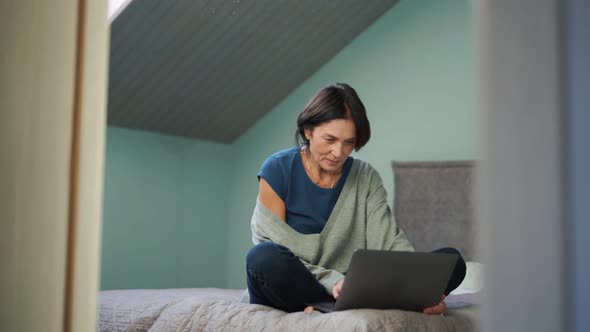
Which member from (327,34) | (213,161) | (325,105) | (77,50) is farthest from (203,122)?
(77,50)

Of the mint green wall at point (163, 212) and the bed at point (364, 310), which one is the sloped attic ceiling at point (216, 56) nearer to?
the mint green wall at point (163, 212)

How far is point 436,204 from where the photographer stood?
3.49 meters

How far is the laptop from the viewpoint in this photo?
151 cm

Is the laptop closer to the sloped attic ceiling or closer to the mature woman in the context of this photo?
the mature woman

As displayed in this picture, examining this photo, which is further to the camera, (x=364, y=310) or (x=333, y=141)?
(x=333, y=141)

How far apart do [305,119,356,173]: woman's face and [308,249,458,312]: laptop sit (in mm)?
519

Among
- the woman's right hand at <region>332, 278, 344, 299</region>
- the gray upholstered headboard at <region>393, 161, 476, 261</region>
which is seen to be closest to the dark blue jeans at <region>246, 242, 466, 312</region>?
the woman's right hand at <region>332, 278, 344, 299</region>

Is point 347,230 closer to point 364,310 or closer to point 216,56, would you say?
point 364,310

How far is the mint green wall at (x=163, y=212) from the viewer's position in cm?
362

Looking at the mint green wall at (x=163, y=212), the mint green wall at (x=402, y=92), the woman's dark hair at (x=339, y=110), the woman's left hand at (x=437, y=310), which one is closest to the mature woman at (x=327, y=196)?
the woman's dark hair at (x=339, y=110)

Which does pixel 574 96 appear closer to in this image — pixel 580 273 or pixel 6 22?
pixel 580 273

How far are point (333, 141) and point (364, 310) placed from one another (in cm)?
65

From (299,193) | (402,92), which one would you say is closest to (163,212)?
(402,92)

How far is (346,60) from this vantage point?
4.00 metres
